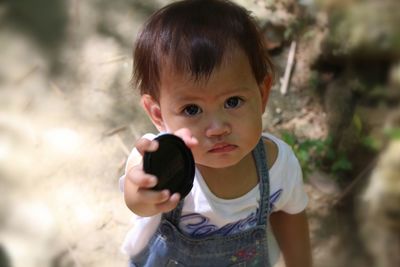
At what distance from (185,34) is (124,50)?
154 centimetres

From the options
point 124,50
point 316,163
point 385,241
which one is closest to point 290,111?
point 316,163

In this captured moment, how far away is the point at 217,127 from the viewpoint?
1.39m

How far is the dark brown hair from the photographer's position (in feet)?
4.53

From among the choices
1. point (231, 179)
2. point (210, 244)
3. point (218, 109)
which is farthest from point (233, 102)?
point (210, 244)

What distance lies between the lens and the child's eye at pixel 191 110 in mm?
1412

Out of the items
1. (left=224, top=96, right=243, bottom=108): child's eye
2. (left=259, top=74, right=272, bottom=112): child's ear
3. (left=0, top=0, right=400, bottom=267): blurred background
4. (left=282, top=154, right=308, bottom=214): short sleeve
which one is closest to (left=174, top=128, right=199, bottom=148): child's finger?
(left=224, top=96, right=243, bottom=108): child's eye

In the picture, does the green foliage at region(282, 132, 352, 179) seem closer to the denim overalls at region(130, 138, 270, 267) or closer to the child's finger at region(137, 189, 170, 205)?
the denim overalls at region(130, 138, 270, 267)

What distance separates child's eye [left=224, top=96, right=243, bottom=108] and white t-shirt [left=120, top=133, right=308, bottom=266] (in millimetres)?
233

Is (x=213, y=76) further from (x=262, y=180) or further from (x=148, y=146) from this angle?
(x=262, y=180)

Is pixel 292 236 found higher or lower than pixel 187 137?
lower

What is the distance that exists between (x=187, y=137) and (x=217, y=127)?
A: 0.07 metres

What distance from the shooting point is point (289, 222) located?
1728mm

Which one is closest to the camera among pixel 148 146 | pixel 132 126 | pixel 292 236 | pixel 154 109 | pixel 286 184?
pixel 148 146

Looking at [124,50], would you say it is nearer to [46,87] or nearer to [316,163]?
[46,87]
